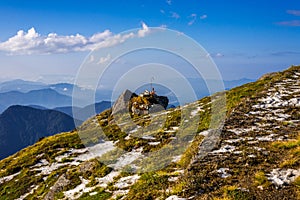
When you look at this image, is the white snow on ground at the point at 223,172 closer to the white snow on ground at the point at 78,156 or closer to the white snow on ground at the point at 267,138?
the white snow on ground at the point at 267,138

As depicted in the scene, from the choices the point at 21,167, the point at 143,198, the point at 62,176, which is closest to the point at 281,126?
the point at 143,198

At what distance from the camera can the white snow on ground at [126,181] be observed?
64.9ft

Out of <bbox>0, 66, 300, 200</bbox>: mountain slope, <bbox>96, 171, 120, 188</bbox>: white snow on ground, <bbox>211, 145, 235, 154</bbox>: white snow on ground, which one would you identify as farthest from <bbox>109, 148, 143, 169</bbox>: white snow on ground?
<bbox>211, 145, 235, 154</bbox>: white snow on ground

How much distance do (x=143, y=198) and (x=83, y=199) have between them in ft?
18.8

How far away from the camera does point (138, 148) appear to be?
2855 centimetres

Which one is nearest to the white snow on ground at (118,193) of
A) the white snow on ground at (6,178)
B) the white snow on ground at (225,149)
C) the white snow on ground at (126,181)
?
the white snow on ground at (126,181)

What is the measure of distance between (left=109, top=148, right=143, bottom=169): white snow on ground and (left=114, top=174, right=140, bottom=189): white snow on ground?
10.1ft

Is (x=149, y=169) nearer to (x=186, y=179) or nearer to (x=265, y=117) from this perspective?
(x=186, y=179)

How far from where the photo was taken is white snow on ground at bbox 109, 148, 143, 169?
24.8 metres

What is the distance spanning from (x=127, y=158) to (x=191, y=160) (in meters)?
7.67

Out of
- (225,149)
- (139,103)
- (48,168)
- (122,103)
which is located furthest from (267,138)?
(122,103)

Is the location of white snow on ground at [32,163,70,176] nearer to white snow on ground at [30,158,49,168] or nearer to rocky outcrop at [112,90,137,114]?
white snow on ground at [30,158,49,168]

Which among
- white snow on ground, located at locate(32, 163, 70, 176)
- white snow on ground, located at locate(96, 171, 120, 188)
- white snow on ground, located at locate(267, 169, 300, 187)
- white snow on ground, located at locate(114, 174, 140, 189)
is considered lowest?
white snow on ground, located at locate(32, 163, 70, 176)

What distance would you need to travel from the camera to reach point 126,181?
20.5 m
